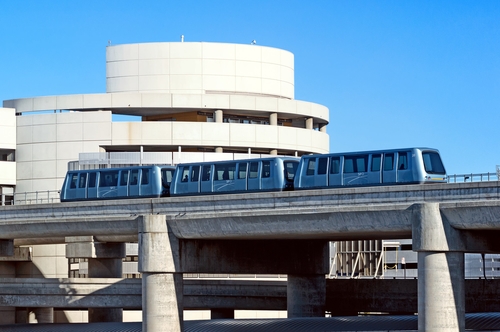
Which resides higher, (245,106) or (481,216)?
(245,106)

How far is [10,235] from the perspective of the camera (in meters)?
61.9

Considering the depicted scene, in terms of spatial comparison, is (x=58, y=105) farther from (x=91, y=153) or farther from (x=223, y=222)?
(x=223, y=222)

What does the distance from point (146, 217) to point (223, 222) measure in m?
4.56

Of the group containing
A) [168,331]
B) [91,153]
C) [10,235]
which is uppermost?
[91,153]

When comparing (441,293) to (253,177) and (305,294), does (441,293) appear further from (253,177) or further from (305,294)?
(305,294)

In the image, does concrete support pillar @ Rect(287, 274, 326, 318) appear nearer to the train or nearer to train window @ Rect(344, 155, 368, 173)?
the train

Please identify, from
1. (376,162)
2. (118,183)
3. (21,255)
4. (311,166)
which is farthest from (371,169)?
(21,255)

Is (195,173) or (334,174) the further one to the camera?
(195,173)

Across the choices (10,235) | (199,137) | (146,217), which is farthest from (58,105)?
(146,217)

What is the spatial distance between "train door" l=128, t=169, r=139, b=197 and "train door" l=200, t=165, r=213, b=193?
16.0 ft

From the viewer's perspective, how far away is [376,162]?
154 ft

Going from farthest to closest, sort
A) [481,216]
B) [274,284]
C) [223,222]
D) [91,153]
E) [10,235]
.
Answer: [91,153]
[274,284]
[10,235]
[223,222]
[481,216]

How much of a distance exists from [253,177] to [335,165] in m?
4.84

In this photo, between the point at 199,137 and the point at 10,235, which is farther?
the point at 199,137
